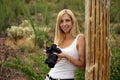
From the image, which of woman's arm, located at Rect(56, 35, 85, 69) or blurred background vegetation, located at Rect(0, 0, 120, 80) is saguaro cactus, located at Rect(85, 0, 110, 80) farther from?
blurred background vegetation, located at Rect(0, 0, 120, 80)

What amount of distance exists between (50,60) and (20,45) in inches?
374

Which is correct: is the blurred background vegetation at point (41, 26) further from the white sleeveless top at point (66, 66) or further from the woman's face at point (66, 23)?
the woman's face at point (66, 23)

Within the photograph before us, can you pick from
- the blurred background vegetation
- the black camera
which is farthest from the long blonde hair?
the blurred background vegetation

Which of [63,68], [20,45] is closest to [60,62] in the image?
[63,68]

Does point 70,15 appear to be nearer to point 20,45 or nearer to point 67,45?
point 67,45

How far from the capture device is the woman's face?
405cm

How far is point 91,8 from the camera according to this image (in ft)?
11.8

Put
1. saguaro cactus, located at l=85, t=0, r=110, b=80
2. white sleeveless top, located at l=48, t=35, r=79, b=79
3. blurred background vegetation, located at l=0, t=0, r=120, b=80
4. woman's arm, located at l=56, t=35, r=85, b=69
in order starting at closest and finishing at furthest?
1. saguaro cactus, located at l=85, t=0, r=110, b=80
2. woman's arm, located at l=56, t=35, r=85, b=69
3. white sleeveless top, located at l=48, t=35, r=79, b=79
4. blurred background vegetation, located at l=0, t=0, r=120, b=80

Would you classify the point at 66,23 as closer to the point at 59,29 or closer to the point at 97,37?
the point at 59,29

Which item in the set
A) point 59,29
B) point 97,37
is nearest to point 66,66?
point 59,29

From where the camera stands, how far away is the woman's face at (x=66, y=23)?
4.05 meters

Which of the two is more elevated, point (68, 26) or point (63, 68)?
point (68, 26)

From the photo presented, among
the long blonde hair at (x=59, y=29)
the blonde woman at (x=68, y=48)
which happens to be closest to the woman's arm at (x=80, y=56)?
the blonde woman at (x=68, y=48)

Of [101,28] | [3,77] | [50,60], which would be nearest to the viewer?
[101,28]
